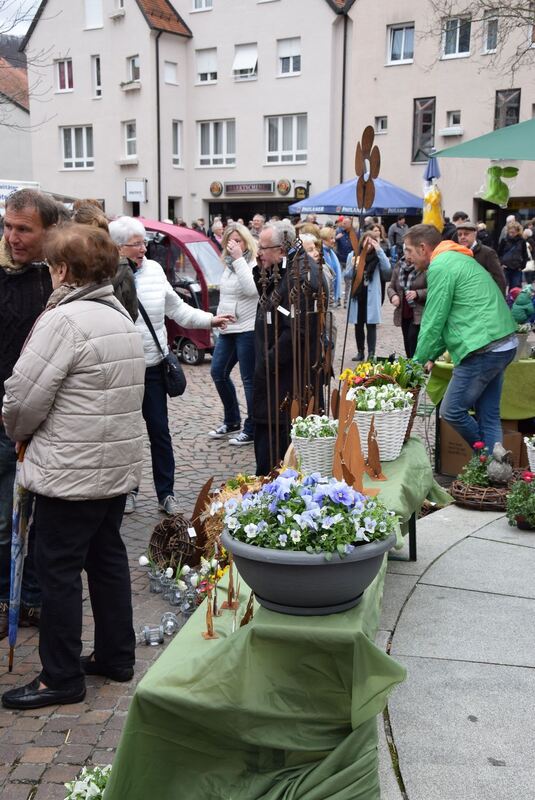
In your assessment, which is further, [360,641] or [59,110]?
[59,110]

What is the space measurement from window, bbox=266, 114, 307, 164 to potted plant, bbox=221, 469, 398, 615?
106 ft

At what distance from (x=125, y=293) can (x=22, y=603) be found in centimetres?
193

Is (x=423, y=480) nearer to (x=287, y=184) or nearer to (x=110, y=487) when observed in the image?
(x=110, y=487)

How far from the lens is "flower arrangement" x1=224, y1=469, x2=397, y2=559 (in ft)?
8.22

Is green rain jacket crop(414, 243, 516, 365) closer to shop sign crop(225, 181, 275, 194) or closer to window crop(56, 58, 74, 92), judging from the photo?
shop sign crop(225, 181, 275, 194)

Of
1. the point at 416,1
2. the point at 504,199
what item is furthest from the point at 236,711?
the point at 416,1

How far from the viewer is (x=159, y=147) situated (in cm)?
3544

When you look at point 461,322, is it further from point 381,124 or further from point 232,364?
point 381,124

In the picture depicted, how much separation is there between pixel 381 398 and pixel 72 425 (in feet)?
5.64

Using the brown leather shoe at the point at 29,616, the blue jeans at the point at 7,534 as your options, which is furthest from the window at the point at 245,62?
the brown leather shoe at the point at 29,616

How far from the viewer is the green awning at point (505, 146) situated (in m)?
6.26

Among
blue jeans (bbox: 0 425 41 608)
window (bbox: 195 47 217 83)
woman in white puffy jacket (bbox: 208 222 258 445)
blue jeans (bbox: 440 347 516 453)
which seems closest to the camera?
blue jeans (bbox: 0 425 41 608)

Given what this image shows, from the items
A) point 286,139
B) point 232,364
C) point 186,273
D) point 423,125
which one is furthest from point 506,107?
point 232,364

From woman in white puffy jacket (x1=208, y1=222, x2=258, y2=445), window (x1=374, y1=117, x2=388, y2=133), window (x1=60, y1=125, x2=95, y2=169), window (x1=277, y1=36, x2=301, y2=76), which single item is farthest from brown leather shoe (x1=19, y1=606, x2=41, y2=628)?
window (x1=60, y1=125, x2=95, y2=169)
